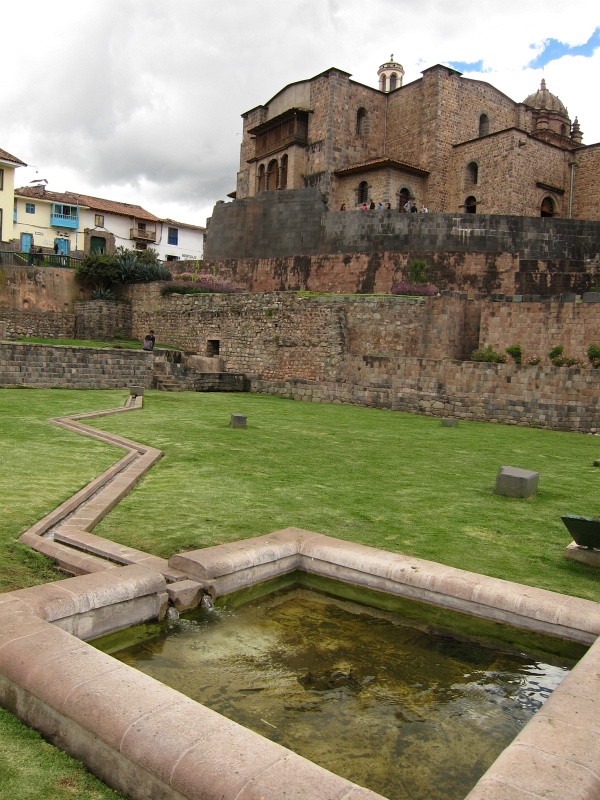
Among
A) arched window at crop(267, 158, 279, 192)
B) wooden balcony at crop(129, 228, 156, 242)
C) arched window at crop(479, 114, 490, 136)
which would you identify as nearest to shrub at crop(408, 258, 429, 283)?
arched window at crop(479, 114, 490, 136)

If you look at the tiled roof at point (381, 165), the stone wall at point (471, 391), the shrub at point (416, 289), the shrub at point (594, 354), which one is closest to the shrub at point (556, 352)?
the shrub at point (594, 354)

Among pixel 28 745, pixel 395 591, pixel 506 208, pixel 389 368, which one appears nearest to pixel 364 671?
pixel 395 591

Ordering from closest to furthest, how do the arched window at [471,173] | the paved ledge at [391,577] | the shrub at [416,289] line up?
the paved ledge at [391,577]
the shrub at [416,289]
the arched window at [471,173]

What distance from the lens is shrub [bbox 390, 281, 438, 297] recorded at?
23.6 meters

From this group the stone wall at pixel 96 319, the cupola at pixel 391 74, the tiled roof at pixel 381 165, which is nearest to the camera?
the stone wall at pixel 96 319

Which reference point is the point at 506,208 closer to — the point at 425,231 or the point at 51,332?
the point at 425,231

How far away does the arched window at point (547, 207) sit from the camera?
33.5 metres

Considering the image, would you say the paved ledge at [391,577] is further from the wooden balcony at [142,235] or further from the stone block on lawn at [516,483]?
the wooden balcony at [142,235]

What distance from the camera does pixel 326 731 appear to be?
10.3ft

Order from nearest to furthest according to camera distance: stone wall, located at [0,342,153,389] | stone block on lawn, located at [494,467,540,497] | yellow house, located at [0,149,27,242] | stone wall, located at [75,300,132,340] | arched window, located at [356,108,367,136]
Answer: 1. stone block on lawn, located at [494,467,540,497]
2. stone wall, located at [0,342,153,389]
3. stone wall, located at [75,300,132,340]
4. arched window, located at [356,108,367,136]
5. yellow house, located at [0,149,27,242]

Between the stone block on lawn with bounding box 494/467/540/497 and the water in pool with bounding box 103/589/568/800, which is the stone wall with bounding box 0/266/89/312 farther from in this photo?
the water in pool with bounding box 103/589/568/800

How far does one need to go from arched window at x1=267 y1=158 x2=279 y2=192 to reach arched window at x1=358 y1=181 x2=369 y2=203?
5.80 meters

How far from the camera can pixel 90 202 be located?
53.7 meters

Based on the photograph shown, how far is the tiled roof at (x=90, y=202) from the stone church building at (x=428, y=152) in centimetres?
2103
